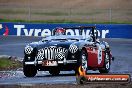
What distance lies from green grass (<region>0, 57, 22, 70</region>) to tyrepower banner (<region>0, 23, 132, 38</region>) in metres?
13.5

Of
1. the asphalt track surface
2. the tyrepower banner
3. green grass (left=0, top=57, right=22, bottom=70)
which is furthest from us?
the tyrepower banner

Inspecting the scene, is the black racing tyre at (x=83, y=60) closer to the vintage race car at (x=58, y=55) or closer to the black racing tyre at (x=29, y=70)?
the vintage race car at (x=58, y=55)

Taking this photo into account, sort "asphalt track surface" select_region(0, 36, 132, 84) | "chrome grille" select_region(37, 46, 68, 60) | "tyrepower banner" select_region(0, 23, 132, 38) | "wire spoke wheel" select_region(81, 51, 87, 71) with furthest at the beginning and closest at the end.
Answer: "tyrepower banner" select_region(0, 23, 132, 38) < "asphalt track surface" select_region(0, 36, 132, 84) < "wire spoke wheel" select_region(81, 51, 87, 71) < "chrome grille" select_region(37, 46, 68, 60)

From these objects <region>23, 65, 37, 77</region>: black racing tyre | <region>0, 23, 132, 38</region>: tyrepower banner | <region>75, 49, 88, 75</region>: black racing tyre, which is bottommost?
<region>23, 65, 37, 77</region>: black racing tyre

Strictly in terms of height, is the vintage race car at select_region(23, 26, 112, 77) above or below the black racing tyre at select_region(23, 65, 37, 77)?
above

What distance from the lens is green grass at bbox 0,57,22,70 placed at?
2186 cm

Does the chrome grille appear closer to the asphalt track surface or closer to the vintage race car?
the vintage race car

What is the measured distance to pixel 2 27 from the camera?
40.0 metres

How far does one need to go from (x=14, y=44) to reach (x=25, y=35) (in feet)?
15.0

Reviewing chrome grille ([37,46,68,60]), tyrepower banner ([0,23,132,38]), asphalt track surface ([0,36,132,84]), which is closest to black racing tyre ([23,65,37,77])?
chrome grille ([37,46,68,60])

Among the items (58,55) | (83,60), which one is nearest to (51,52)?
(58,55)

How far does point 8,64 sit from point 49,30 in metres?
16.3

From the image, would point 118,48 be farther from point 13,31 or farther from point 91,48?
point 91,48

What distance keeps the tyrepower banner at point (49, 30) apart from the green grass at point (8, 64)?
44.3ft
